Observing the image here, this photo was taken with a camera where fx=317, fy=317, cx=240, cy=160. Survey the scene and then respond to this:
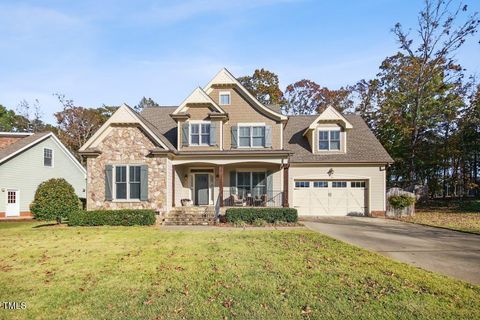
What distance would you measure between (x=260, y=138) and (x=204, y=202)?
5.63 meters

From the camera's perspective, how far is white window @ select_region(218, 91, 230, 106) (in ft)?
69.5

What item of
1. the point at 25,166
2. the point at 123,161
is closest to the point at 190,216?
the point at 123,161

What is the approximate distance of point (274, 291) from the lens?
19.1ft

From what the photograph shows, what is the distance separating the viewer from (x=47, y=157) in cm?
2633

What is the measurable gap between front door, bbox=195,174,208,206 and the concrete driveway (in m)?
8.99

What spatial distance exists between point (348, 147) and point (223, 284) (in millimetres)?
18353

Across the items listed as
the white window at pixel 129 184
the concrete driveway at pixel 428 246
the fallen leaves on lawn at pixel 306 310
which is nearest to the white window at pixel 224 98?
the white window at pixel 129 184

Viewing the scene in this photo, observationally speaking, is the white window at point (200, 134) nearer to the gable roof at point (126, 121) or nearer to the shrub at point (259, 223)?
the gable roof at point (126, 121)

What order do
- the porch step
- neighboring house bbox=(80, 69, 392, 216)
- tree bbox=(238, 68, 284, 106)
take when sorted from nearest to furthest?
1. the porch step
2. neighboring house bbox=(80, 69, 392, 216)
3. tree bbox=(238, 68, 284, 106)

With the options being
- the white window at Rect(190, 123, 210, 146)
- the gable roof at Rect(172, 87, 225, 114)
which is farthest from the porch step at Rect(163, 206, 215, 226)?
the gable roof at Rect(172, 87, 225, 114)

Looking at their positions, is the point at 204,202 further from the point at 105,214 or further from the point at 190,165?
the point at 105,214

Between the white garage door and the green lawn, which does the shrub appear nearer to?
the green lawn

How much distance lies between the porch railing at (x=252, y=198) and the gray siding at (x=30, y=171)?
1580cm

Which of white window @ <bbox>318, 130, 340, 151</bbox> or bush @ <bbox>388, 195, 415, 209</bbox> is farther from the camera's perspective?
white window @ <bbox>318, 130, 340, 151</bbox>
